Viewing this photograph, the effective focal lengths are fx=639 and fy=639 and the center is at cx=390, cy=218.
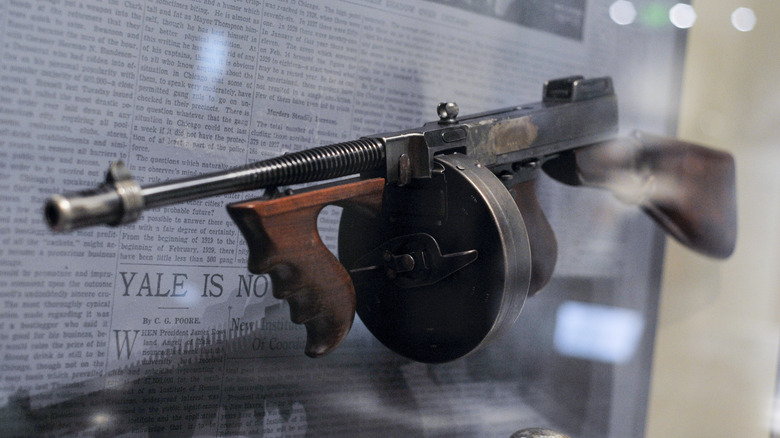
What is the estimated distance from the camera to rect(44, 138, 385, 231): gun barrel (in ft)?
1.57

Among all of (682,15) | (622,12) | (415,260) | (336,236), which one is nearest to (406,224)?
(415,260)

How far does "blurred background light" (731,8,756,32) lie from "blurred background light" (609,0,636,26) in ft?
0.75

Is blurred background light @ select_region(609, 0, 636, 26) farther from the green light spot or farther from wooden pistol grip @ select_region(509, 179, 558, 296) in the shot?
wooden pistol grip @ select_region(509, 179, 558, 296)

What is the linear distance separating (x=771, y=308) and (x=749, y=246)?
0.39ft

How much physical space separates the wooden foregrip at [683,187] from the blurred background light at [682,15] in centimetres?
29

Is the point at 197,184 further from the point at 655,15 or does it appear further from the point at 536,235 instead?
the point at 655,15

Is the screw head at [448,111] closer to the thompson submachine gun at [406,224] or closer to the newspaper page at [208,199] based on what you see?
the thompson submachine gun at [406,224]

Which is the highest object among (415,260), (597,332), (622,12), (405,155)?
A: (622,12)

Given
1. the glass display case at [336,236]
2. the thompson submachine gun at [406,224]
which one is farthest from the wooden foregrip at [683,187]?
the thompson submachine gun at [406,224]

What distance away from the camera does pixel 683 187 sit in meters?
1.01

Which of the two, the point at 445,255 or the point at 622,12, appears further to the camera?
the point at 622,12

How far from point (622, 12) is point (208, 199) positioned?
793 millimetres

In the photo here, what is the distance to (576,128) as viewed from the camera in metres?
0.85

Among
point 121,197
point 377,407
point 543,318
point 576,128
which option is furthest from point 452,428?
point 121,197
